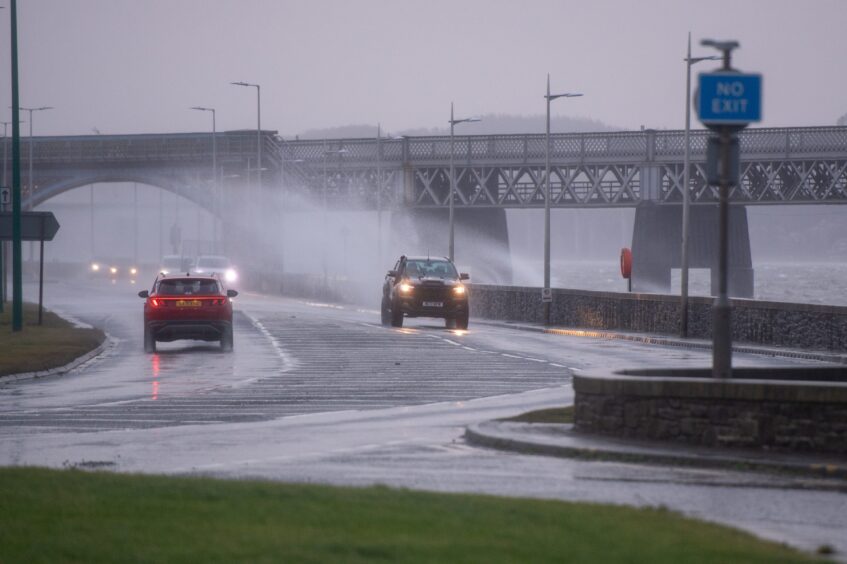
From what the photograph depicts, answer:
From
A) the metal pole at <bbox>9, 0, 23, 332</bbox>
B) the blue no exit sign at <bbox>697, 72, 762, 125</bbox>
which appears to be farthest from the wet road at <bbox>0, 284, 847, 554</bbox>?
the blue no exit sign at <bbox>697, 72, 762, 125</bbox>

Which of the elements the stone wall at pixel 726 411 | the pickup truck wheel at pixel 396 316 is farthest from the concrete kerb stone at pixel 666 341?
the stone wall at pixel 726 411

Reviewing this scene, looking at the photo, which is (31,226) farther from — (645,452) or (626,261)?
(645,452)

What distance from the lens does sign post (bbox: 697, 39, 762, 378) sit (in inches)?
606

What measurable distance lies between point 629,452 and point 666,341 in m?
25.2

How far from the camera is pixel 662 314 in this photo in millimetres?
42781

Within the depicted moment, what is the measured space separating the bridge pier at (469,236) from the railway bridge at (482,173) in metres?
0.15

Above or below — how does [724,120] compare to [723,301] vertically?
above

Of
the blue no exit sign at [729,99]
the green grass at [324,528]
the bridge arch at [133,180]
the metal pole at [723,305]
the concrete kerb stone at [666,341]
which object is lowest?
the concrete kerb stone at [666,341]

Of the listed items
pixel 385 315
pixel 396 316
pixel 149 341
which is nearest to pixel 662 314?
pixel 396 316

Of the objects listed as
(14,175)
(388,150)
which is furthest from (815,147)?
(14,175)

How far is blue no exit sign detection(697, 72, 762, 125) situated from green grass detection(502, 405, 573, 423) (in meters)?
4.01

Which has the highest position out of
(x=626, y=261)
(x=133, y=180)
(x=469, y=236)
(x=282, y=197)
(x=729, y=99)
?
(x=133, y=180)

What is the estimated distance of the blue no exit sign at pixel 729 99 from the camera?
606 inches

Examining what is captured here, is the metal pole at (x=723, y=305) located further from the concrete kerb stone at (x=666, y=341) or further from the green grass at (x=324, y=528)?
the concrete kerb stone at (x=666, y=341)
